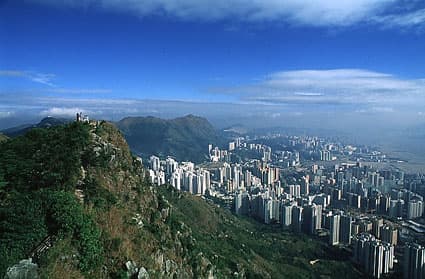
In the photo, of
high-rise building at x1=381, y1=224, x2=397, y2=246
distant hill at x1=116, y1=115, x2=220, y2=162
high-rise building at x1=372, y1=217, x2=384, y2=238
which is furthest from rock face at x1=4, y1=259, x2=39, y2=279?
distant hill at x1=116, y1=115, x2=220, y2=162

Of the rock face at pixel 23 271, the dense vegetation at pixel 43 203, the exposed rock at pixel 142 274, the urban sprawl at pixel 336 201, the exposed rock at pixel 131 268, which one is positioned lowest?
the urban sprawl at pixel 336 201

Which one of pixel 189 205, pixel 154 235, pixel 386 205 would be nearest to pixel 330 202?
pixel 386 205

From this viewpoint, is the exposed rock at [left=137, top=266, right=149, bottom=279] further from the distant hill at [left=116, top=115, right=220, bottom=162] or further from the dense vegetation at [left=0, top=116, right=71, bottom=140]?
the distant hill at [left=116, top=115, right=220, bottom=162]

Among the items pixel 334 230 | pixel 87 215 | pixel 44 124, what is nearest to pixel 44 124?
pixel 44 124

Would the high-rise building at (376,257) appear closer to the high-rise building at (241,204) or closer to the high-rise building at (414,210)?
the high-rise building at (414,210)

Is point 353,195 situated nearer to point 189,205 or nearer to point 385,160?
point 189,205

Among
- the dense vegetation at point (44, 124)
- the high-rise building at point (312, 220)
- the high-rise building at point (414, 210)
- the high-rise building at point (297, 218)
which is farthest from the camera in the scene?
the high-rise building at point (414, 210)

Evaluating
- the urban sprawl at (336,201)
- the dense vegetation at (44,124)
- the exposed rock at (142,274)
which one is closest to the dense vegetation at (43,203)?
the exposed rock at (142,274)

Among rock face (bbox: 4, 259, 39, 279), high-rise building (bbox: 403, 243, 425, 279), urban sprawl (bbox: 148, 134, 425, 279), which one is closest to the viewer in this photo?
rock face (bbox: 4, 259, 39, 279)
